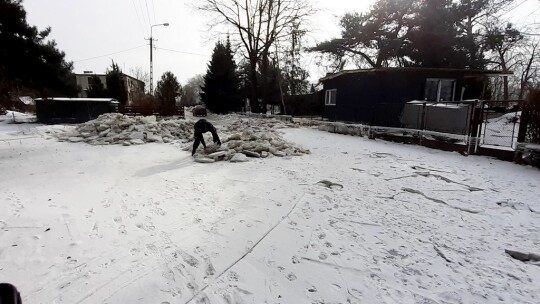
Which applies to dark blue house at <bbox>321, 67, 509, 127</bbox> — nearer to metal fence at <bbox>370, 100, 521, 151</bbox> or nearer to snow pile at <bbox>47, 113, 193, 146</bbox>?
metal fence at <bbox>370, 100, 521, 151</bbox>

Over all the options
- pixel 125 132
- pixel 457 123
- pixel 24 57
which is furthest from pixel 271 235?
pixel 24 57

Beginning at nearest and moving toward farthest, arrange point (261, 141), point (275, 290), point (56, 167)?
point (275, 290), point (56, 167), point (261, 141)

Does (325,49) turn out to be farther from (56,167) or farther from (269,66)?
(56,167)

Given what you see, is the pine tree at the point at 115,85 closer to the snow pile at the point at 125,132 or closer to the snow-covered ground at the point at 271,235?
the snow pile at the point at 125,132

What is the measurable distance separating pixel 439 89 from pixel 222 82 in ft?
85.5

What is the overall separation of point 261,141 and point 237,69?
3065cm

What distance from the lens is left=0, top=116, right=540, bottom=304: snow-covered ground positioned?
103 inches

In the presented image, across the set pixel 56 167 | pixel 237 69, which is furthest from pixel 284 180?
pixel 237 69

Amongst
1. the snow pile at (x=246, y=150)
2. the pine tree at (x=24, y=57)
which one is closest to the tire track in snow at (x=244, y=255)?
the snow pile at (x=246, y=150)

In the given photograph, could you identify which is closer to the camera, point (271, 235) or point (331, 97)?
point (271, 235)

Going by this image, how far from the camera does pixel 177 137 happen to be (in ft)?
43.5

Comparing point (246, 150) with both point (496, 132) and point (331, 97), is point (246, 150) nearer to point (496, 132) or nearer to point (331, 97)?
point (496, 132)

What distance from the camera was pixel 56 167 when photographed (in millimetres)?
7535

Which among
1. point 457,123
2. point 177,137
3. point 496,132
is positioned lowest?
point 177,137
